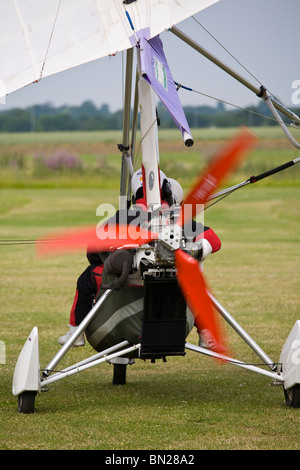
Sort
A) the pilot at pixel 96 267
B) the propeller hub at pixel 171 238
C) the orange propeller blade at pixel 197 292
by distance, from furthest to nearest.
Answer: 1. the pilot at pixel 96 267
2. the orange propeller blade at pixel 197 292
3. the propeller hub at pixel 171 238

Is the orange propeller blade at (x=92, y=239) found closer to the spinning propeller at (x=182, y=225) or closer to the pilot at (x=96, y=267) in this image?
the spinning propeller at (x=182, y=225)

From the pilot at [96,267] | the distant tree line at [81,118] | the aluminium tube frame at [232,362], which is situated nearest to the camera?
the aluminium tube frame at [232,362]

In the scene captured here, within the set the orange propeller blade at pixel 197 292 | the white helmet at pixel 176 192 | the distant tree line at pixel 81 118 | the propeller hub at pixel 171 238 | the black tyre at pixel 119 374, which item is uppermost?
the distant tree line at pixel 81 118

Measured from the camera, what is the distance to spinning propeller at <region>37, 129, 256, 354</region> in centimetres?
676

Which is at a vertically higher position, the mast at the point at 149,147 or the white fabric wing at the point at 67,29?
the white fabric wing at the point at 67,29

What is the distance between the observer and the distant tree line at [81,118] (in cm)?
5803

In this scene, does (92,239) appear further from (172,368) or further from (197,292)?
(172,368)

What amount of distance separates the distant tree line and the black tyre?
160 ft

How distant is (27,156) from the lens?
1934 inches

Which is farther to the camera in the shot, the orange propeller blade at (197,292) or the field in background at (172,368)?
the orange propeller blade at (197,292)

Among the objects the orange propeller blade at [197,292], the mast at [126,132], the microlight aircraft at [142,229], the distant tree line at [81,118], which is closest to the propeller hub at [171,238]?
the microlight aircraft at [142,229]

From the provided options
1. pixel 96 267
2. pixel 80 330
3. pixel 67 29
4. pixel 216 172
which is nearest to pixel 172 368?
pixel 96 267
